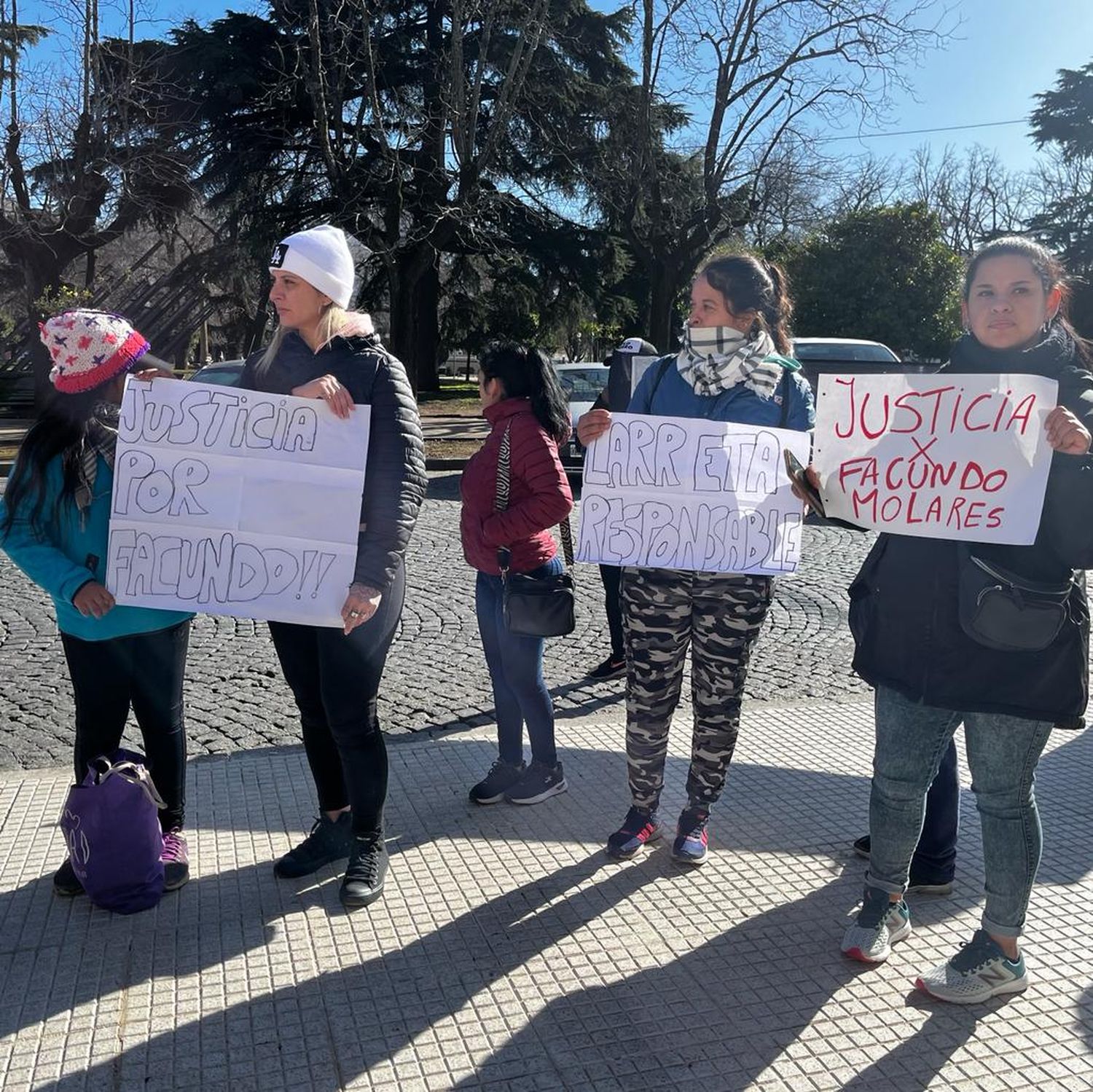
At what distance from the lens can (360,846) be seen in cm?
325

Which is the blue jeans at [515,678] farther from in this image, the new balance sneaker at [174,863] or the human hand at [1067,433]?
the human hand at [1067,433]

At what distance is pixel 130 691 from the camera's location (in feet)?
10.4

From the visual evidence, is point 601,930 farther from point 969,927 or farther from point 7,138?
point 7,138

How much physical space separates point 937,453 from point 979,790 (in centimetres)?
88

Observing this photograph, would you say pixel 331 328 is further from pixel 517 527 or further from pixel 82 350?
pixel 517 527

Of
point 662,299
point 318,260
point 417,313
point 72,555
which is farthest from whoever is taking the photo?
point 417,313

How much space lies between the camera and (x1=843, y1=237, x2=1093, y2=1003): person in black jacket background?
2.51 meters

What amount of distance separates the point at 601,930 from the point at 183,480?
1.79m

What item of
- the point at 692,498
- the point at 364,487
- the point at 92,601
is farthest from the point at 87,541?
the point at 692,498

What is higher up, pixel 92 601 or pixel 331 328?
pixel 331 328

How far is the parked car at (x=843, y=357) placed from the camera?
41.7ft

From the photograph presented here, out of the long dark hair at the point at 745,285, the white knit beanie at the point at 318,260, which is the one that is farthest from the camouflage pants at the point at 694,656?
the white knit beanie at the point at 318,260

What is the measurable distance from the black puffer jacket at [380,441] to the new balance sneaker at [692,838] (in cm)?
131

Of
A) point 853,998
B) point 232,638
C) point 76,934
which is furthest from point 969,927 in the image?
point 232,638
